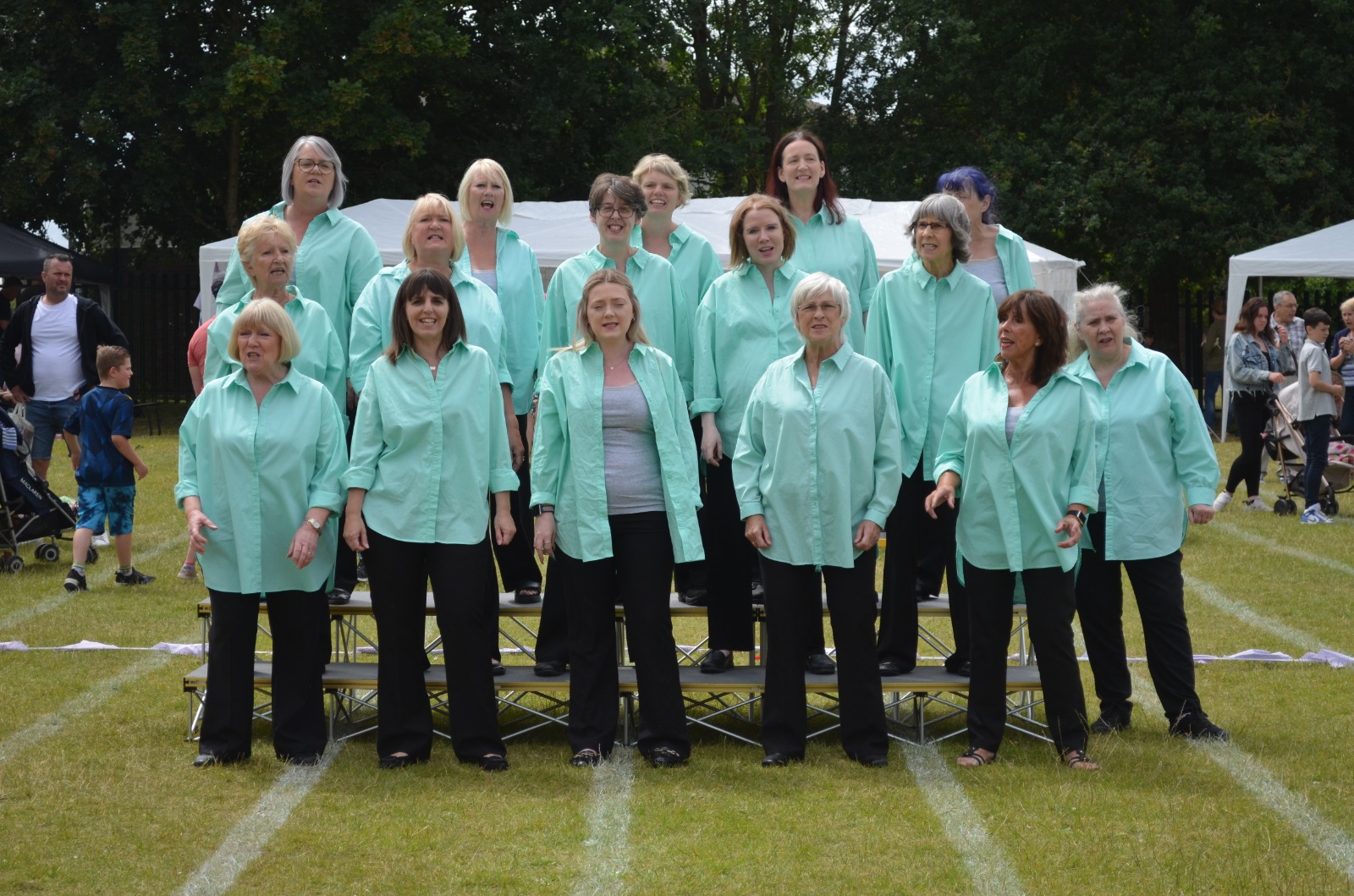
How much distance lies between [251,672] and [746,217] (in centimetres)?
276

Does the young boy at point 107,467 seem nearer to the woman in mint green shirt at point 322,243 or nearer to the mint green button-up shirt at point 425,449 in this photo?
the woman in mint green shirt at point 322,243

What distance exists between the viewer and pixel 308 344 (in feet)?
20.7

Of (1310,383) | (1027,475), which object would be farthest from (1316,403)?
(1027,475)

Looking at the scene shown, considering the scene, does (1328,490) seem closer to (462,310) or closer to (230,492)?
(462,310)

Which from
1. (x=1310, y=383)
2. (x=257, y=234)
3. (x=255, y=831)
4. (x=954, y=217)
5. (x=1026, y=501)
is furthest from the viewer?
(x=1310, y=383)

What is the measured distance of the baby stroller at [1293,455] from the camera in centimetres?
1338

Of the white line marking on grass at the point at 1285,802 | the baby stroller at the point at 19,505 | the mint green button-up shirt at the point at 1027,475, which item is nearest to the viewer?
the white line marking on grass at the point at 1285,802

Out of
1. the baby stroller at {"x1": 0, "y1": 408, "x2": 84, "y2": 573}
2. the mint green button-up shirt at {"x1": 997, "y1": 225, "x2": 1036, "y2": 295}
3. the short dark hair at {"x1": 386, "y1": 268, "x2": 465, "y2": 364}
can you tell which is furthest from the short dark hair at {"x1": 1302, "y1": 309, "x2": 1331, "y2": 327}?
the baby stroller at {"x1": 0, "y1": 408, "x2": 84, "y2": 573}

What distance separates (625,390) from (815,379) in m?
0.75

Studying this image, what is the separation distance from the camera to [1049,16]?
27469 mm

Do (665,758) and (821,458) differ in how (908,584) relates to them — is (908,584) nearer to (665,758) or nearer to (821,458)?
(821,458)

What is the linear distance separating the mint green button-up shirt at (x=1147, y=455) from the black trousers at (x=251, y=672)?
323 centimetres

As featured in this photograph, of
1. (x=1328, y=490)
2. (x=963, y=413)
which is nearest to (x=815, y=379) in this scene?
(x=963, y=413)

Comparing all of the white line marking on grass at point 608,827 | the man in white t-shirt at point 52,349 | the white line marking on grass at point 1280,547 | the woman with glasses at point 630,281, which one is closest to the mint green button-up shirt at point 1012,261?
the woman with glasses at point 630,281
